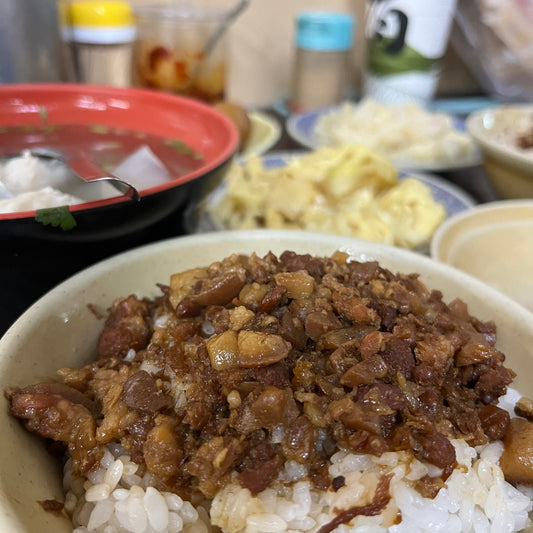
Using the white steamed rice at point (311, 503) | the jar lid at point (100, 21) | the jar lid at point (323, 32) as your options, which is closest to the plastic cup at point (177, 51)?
the jar lid at point (100, 21)

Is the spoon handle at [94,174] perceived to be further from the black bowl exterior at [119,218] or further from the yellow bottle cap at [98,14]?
the yellow bottle cap at [98,14]

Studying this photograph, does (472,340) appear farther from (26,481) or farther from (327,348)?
(26,481)

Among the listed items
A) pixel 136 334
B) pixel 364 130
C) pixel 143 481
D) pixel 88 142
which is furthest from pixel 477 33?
pixel 143 481

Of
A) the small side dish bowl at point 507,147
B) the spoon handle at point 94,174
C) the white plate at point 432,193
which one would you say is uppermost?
the spoon handle at point 94,174

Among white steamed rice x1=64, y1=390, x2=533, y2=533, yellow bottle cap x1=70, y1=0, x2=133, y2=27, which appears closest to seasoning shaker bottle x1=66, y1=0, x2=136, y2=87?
yellow bottle cap x1=70, y1=0, x2=133, y2=27

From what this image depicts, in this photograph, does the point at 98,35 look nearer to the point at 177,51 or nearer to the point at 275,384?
the point at 177,51

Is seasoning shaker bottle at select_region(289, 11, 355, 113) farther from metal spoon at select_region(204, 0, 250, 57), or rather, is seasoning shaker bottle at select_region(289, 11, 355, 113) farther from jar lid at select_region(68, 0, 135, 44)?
jar lid at select_region(68, 0, 135, 44)
